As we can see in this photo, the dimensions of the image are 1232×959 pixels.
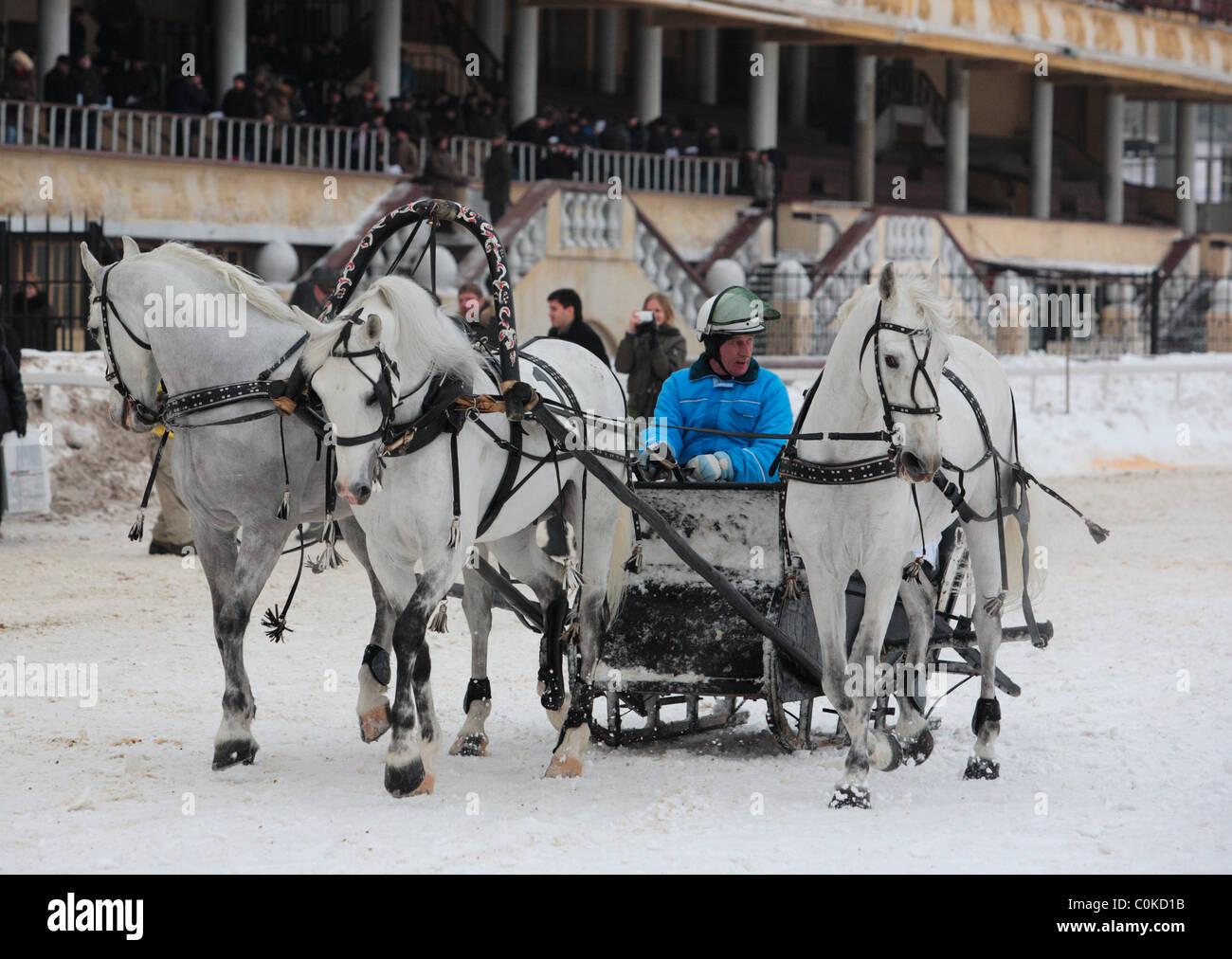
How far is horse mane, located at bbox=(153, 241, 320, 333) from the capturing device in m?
7.63

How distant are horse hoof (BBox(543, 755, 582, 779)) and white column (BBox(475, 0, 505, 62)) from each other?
26.0 metres

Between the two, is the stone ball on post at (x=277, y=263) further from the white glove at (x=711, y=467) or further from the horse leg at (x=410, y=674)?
the horse leg at (x=410, y=674)

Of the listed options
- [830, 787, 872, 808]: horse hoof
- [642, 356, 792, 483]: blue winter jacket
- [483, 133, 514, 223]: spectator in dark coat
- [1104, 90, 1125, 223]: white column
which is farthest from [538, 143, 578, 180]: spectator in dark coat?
[1104, 90, 1125, 223]: white column

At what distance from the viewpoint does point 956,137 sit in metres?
37.7

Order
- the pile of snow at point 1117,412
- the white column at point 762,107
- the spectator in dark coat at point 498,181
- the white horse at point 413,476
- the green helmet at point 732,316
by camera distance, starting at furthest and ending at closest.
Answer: the white column at point 762,107, the spectator in dark coat at point 498,181, the pile of snow at point 1117,412, the green helmet at point 732,316, the white horse at point 413,476

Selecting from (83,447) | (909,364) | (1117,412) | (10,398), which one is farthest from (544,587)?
(1117,412)

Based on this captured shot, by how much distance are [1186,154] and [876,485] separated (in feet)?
138

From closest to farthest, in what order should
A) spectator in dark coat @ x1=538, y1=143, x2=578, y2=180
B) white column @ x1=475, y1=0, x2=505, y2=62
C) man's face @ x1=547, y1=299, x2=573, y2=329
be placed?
man's face @ x1=547, y1=299, x2=573, y2=329 < spectator in dark coat @ x1=538, y1=143, x2=578, y2=180 < white column @ x1=475, y1=0, x2=505, y2=62

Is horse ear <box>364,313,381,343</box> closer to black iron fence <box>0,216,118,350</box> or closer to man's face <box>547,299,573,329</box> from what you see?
man's face <box>547,299,573,329</box>

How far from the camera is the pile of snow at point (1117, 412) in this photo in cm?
2166

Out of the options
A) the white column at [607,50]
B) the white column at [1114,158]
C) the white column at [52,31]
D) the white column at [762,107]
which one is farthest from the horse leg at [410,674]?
the white column at [1114,158]

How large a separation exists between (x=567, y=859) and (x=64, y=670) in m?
4.47
